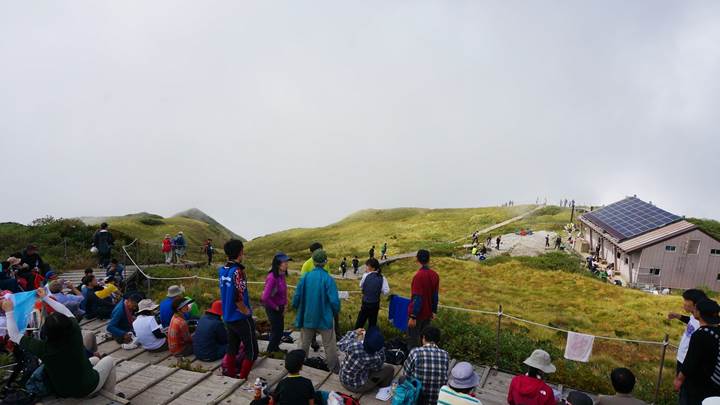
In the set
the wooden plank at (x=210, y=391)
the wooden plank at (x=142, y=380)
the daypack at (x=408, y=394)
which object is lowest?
the wooden plank at (x=142, y=380)

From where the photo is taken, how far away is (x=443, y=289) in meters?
31.1

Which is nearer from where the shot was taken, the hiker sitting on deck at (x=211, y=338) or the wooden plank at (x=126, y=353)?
the hiker sitting on deck at (x=211, y=338)

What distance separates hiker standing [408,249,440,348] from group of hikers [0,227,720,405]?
1.0 inches

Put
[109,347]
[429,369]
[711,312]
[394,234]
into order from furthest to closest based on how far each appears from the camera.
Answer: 1. [394,234]
2. [109,347]
3. [429,369]
4. [711,312]

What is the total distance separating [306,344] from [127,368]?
3677 mm

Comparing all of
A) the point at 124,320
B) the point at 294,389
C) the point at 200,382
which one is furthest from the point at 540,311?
the point at 294,389

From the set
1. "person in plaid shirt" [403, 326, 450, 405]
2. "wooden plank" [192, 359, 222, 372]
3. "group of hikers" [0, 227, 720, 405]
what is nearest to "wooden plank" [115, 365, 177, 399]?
"group of hikers" [0, 227, 720, 405]

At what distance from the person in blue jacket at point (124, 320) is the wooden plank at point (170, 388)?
2949mm

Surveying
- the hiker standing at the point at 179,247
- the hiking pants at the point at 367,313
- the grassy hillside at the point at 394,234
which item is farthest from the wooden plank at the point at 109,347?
the grassy hillside at the point at 394,234

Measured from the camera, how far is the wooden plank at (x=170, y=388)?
7039 mm

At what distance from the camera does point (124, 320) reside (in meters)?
10.4

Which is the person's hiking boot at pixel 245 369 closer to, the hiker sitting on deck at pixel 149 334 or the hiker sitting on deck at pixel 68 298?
the hiker sitting on deck at pixel 149 334

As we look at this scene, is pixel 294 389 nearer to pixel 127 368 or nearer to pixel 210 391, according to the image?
pixel 210 391

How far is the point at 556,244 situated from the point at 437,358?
49.6 metres
